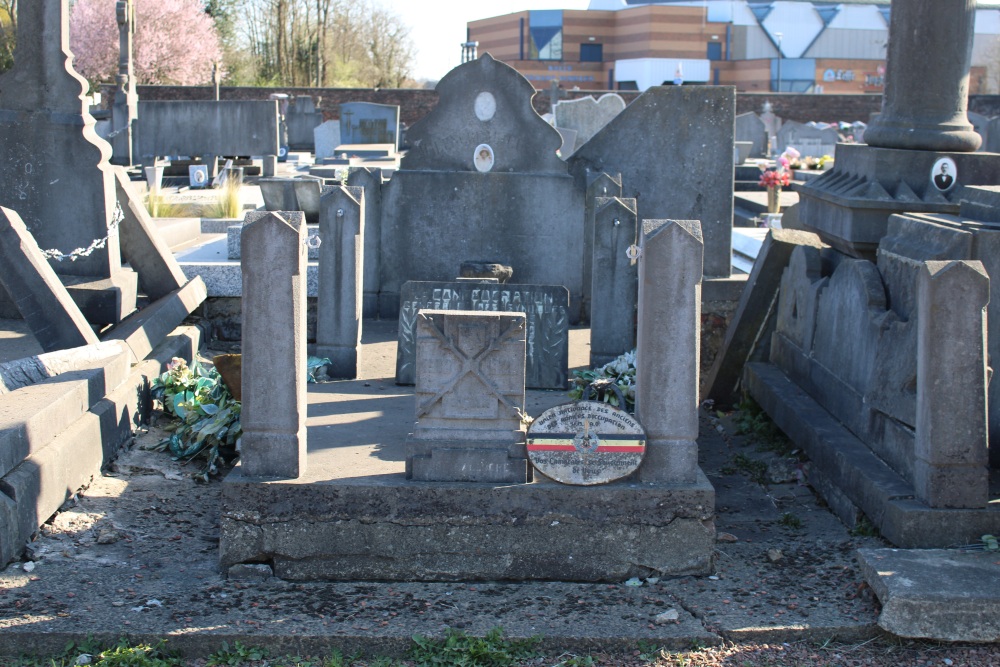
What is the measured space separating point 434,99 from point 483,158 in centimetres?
3037

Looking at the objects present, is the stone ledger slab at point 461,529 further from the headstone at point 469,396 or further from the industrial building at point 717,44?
the industrial building at point 717,44

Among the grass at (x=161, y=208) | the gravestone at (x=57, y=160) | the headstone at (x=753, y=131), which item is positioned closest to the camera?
the gravestone at (x=57, y=160)

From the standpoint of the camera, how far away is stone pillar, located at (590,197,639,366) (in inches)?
271

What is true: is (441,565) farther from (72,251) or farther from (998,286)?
(72,251)

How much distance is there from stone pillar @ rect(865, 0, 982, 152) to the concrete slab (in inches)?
118

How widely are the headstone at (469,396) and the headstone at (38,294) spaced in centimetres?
279

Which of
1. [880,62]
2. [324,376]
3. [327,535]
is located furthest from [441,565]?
[880,62]

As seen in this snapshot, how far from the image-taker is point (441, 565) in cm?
447

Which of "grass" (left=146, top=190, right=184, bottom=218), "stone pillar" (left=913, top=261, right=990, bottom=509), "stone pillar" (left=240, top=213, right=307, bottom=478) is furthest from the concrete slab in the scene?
"grass" (left=146, top=190, right=184, bottom=218)

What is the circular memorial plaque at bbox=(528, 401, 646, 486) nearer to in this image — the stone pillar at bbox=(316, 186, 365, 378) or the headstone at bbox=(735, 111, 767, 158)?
the stone pillar at bbox=(316, 186, 365, 378)

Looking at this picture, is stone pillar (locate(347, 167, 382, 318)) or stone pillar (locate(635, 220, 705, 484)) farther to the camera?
stone pillar (locate(347, 167, 382, 318))

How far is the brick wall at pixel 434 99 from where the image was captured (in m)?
35.2

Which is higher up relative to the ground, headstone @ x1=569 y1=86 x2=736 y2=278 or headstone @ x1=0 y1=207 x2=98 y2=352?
headstone @ x1=569 y1=86 x2=736 y2=278

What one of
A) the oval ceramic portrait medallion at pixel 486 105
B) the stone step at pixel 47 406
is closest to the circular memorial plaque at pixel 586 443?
the stone step at pixel 47 406
